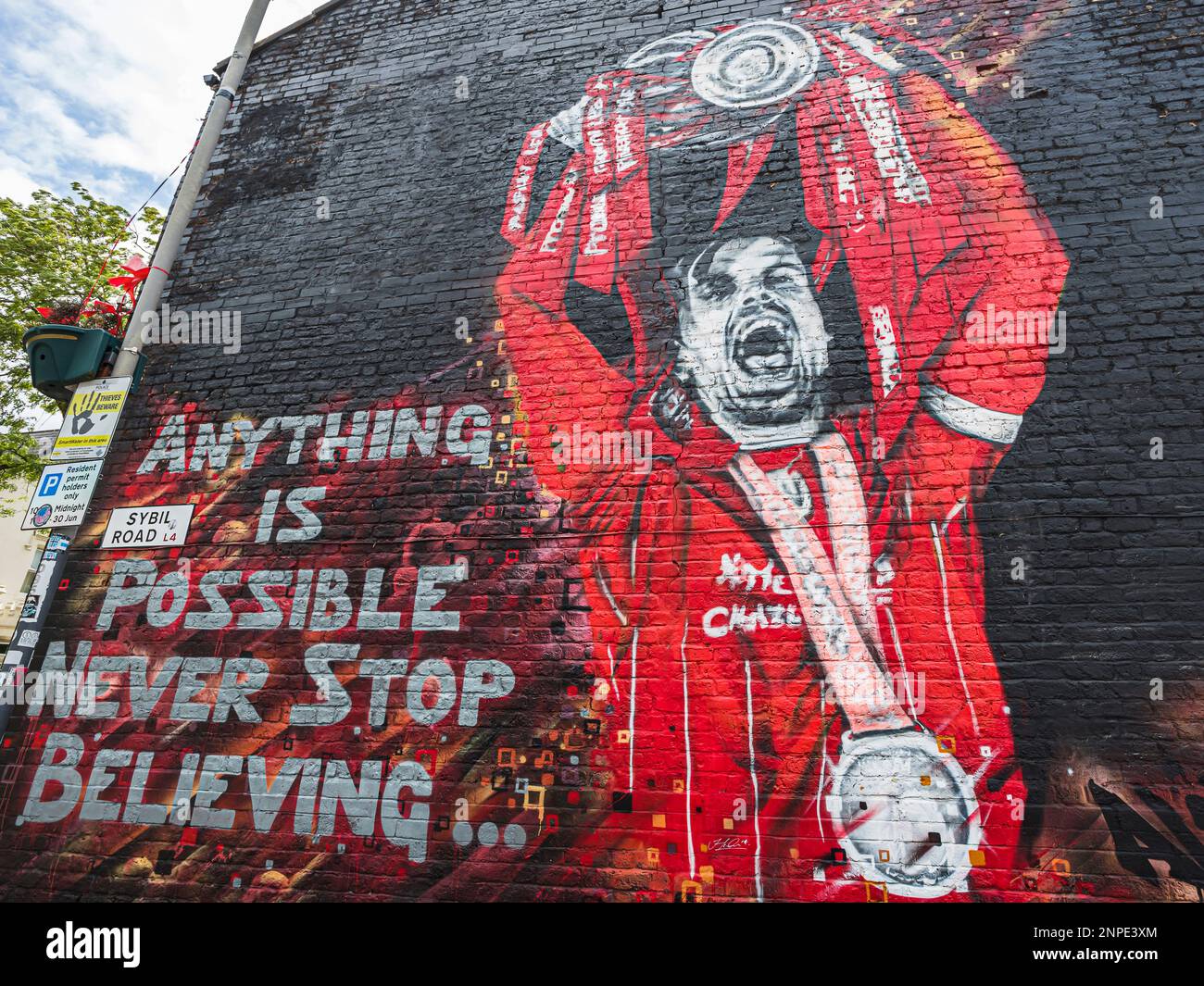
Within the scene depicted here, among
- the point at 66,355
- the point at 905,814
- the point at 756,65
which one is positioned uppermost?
the point at 756,65

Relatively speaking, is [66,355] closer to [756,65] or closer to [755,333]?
[755,333]

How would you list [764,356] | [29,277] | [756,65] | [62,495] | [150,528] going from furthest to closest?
[29,277]
[756,65]
[150,528]
[62,495]
[764,356]

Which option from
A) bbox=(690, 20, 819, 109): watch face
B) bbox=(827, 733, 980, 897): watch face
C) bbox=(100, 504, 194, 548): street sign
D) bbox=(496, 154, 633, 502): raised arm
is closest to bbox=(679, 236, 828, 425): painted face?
bbox=(496, 154, 633, 502): raised arm

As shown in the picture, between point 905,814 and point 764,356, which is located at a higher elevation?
point 764,356

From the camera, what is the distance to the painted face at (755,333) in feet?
13.5

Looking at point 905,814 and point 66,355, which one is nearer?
point 905,814

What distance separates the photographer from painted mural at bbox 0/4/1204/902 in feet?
11.2

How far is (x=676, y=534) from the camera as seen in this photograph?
3992 millimetres

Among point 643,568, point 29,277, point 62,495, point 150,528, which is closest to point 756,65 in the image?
point 643,568

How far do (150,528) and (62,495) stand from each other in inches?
22.4

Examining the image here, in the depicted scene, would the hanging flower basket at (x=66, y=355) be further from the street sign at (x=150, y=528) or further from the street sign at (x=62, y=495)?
the street sign at (x=150, y=528)

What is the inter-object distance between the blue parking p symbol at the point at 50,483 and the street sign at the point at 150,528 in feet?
1.66

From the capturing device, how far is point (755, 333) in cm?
429

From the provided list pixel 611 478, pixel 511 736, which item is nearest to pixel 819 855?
pixel 511 736
